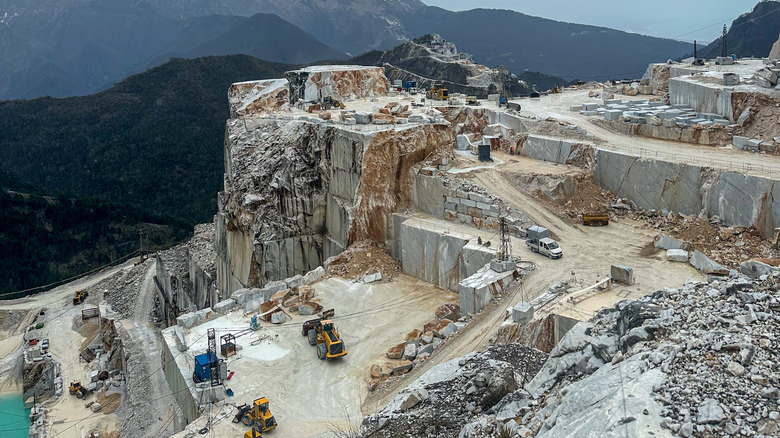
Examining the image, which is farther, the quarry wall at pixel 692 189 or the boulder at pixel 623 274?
the quarry wall at pixel 692 189

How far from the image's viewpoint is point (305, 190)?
111 feet

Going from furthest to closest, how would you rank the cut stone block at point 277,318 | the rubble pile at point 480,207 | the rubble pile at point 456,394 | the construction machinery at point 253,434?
the rubble pile at point 480,207 < the cut stone block at point 277,318 < the construction machinery at point 253,434 < the rubble pile at point 456,394

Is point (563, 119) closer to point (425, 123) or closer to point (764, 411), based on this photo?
point (425, 123)

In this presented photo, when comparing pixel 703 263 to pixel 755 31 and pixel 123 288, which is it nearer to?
pixel 123 288

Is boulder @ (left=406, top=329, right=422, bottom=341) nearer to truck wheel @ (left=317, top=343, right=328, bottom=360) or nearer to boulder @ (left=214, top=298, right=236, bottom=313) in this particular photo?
truck wheel @ (left=317, top=343, right=328, bottom=360)

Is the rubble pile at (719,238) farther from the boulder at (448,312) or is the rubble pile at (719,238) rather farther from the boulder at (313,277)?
the boulder at (313,277)

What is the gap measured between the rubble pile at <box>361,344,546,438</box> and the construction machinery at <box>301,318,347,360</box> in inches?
304

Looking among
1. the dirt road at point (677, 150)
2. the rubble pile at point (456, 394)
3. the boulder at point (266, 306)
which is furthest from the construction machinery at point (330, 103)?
the rubble pile at point (456, 394)

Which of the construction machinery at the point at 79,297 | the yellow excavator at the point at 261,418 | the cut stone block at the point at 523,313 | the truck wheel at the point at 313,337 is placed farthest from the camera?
the construction machinery at the point at 79,297

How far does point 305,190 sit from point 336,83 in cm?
1299

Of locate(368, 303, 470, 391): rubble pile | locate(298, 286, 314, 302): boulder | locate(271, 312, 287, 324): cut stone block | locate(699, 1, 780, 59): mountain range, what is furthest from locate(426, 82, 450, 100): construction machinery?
locate(699, 1, 780, 59): mountain range

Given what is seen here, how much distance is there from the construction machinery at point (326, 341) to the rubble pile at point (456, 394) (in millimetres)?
7711

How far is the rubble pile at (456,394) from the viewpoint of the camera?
12.2 meters

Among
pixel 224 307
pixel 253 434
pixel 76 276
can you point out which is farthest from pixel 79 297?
pixel 253 434
